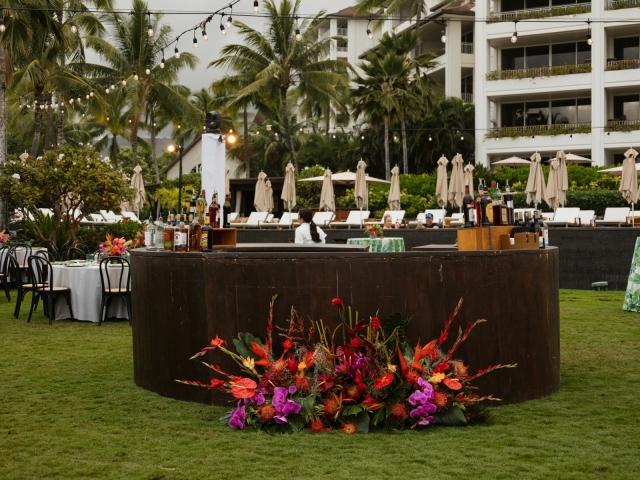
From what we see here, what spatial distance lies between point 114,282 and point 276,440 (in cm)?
A: 691

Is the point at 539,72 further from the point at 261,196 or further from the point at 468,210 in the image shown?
the point at 468,210

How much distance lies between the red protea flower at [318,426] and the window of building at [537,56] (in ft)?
126

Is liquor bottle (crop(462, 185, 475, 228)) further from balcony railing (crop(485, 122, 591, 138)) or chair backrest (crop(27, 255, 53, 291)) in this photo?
balcony railing (crop(485, 122, 591, 138))

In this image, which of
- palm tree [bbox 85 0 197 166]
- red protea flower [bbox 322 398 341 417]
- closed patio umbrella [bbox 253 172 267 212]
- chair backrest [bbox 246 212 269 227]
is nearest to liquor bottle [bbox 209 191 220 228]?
red protea flower [bbox 322 398 341 417]

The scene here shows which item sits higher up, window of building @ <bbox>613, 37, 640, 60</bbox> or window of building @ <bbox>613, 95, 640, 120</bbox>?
window of building @ <bbox>613, 37, 640, 60</bbox>

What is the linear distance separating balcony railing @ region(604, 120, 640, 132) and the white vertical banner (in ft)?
107

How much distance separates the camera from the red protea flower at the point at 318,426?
5422 mm

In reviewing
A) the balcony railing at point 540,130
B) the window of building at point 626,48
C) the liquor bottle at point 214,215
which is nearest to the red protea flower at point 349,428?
the liquor bottle at point 214,215

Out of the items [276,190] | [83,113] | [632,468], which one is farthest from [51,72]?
[632,468]

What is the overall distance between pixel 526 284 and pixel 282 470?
2457 mm

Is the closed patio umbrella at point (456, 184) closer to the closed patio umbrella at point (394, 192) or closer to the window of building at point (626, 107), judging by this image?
the closed patio umbrella at point (394, 192)

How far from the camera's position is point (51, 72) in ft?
104

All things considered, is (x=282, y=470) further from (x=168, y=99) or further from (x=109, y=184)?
(x=168, y=99)

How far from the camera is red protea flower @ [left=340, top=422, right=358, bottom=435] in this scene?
5383mm
